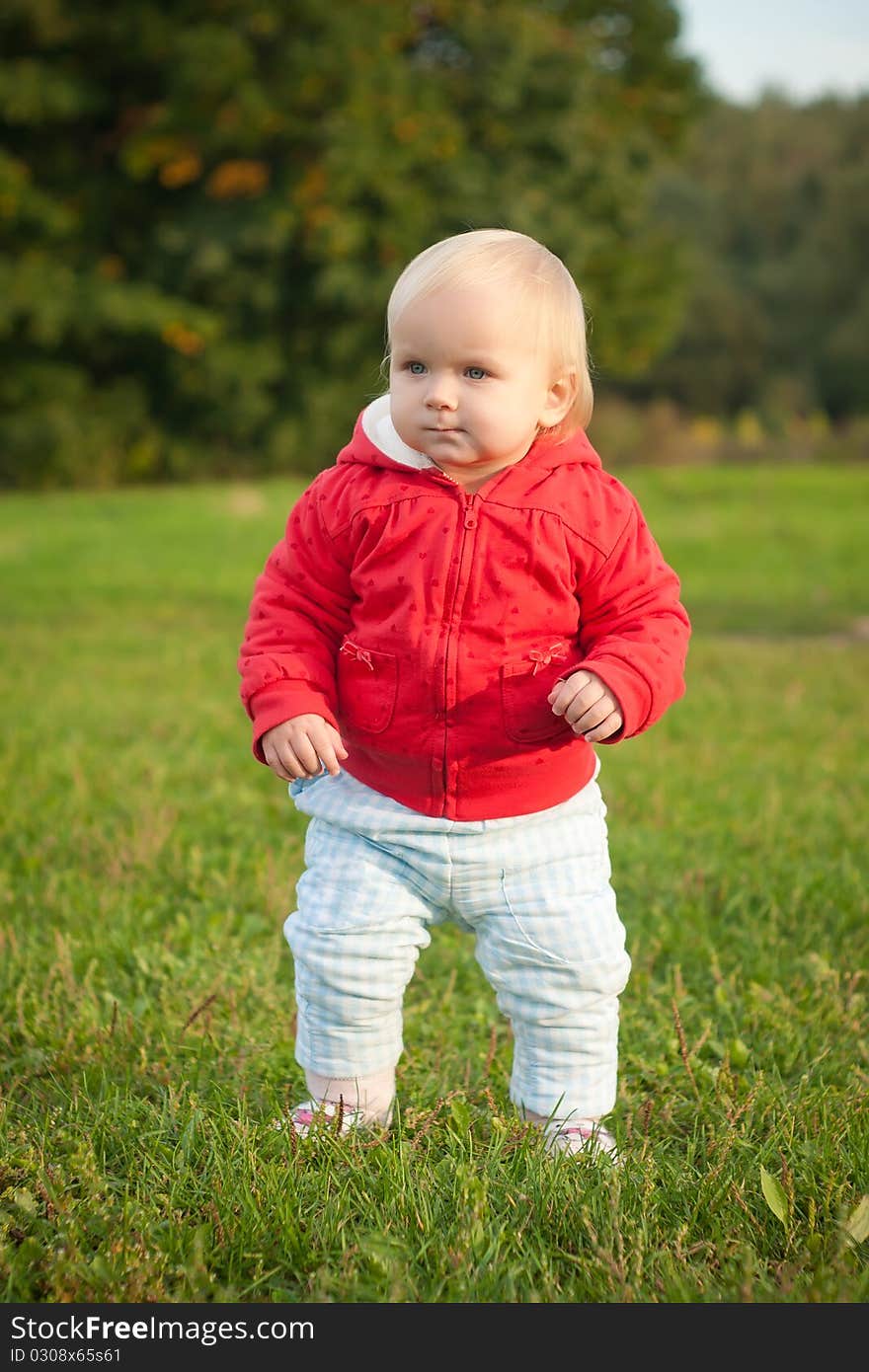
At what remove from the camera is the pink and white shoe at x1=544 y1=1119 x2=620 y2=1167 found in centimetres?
233

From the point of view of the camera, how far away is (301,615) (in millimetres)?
2479

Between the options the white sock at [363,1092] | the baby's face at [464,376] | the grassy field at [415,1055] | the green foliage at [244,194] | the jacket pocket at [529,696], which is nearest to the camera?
the grassy field at [415,1055]

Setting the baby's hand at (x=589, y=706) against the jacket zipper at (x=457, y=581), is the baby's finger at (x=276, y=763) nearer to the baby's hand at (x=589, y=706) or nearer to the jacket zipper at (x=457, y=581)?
the jacket zipper at (x=457, y=581)

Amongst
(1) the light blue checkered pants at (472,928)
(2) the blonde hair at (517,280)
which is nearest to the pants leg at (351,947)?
(1) the light blue checkered pants at (472,928)

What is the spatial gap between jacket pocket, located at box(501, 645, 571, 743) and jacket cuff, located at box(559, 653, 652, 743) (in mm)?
82

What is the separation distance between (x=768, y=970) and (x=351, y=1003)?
132 cm

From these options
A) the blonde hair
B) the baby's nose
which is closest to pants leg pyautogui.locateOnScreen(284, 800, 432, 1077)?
the baby's nose

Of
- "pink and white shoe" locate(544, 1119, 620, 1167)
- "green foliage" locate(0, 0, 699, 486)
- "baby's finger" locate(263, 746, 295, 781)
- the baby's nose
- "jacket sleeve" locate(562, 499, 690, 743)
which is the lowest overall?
"pink and white shoe" locate(544, 1119, 620, 1167)

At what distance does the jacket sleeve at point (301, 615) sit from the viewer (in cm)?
240

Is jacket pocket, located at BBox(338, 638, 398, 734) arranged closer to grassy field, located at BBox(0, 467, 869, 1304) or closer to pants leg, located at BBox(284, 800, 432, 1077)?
pants leg, located at BBox(284, 800, 432, 1077)

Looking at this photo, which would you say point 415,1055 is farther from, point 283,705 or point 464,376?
point 464,376

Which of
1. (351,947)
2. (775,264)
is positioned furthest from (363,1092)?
(775,264)

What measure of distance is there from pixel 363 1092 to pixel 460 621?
896 millimetres

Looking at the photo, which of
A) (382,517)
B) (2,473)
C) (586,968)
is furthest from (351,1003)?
(2,473)
